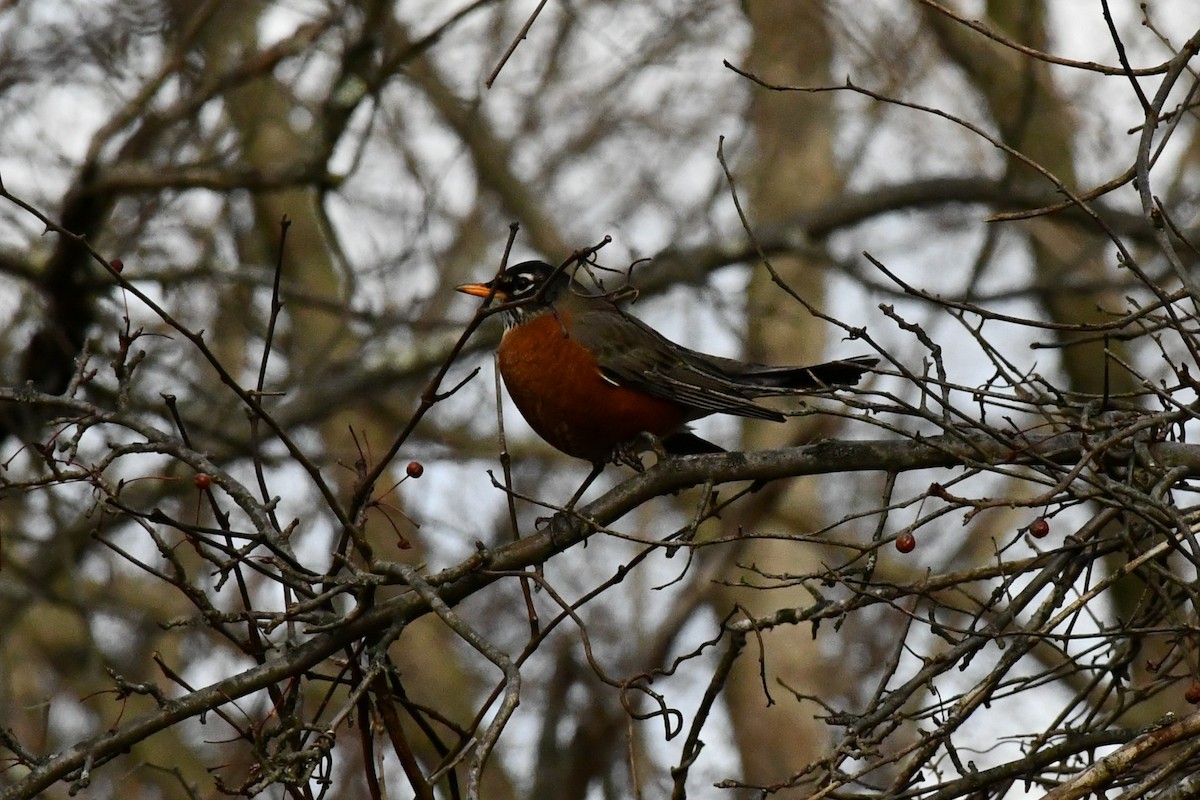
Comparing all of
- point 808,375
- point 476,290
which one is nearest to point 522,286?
point 476,290

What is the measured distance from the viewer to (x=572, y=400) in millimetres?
4848

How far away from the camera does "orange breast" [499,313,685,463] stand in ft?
16.0

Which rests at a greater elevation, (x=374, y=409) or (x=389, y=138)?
(x=389, y=138)

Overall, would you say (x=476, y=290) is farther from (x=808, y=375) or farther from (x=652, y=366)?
(x=808, y=375)

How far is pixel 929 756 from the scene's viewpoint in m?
2.95

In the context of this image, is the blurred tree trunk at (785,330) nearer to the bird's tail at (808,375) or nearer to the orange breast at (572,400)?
the bird's tail at (808,375)

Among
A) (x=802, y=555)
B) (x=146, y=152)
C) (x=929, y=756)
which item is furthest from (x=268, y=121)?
(x=929, y=756)

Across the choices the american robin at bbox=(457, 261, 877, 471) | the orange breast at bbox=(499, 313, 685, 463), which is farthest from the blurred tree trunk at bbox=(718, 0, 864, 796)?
the orange breast at bbox=(499, 313, 685, 463)

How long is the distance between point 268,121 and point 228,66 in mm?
521

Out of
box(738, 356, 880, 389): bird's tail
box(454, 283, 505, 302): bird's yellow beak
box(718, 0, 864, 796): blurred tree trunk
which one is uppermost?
box(718, 0, 864, 796): blurred tree trunk

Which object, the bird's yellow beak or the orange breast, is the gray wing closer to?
the orange breast

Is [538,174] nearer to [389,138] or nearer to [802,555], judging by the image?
[389,138]

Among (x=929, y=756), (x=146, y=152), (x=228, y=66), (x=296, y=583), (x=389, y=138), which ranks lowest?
(x=929, y=756)

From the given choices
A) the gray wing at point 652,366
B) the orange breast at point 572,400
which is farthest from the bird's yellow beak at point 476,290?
the gray wing at point 652,366
